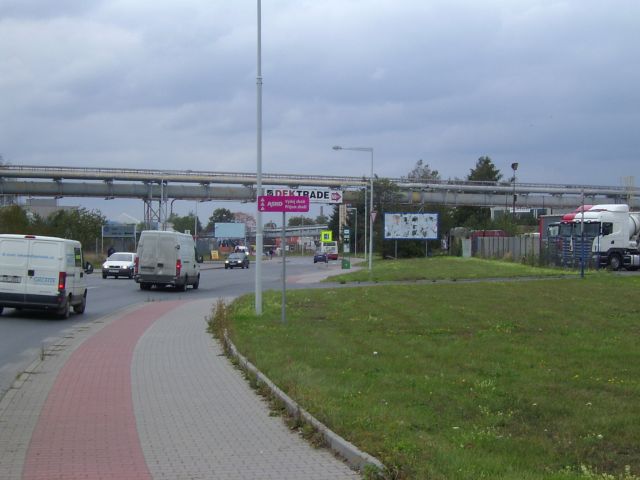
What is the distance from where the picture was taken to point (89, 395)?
31.7ft

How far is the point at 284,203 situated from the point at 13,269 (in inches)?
314

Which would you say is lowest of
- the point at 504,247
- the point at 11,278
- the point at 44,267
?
the point at 11,278

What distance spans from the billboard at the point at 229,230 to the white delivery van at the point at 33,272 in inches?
3668

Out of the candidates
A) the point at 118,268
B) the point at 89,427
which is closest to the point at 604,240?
the point at 118,268

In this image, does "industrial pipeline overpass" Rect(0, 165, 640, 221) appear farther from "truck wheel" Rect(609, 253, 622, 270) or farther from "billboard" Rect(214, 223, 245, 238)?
"billboard" Rect(214, 223, 245, 238)

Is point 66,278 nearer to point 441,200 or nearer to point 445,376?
point 445,376

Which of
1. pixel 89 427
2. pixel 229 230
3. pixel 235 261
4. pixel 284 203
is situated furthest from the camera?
pixel 229 230

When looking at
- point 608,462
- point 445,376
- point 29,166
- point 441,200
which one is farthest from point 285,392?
point 441,200

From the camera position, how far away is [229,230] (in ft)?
373

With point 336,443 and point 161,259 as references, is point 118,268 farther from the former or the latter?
point 336,443

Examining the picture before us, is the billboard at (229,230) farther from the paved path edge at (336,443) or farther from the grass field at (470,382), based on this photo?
the paved path edge at (336,443)

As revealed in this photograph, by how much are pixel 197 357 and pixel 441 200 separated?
2515 inches

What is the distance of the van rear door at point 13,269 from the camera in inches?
751

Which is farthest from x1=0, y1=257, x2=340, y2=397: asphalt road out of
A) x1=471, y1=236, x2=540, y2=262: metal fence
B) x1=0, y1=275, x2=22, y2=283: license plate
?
x1=471, y1=236, x2=540, y2=262: metal fence
